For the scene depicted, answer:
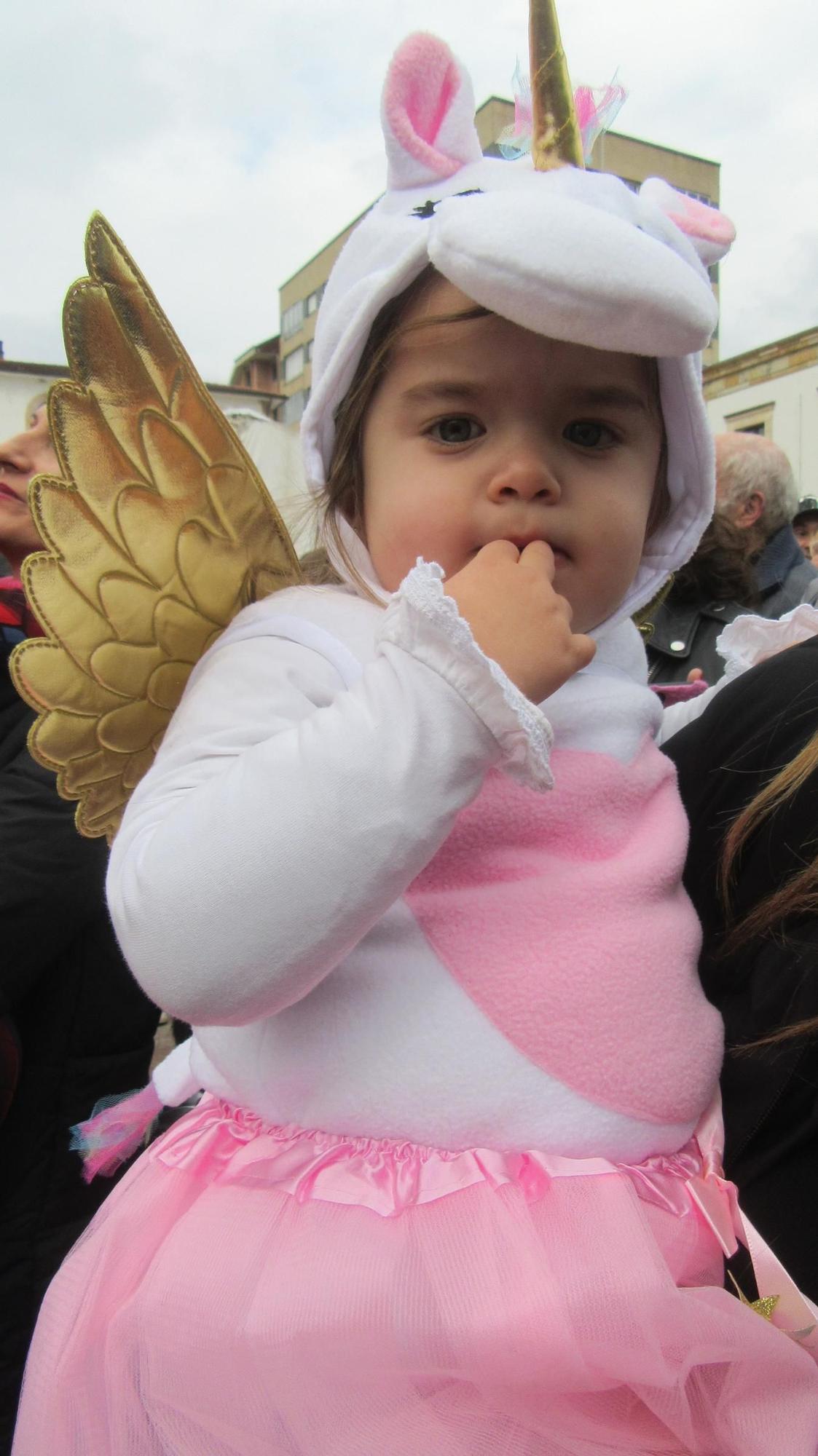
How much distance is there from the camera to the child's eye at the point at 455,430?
38.6 inches

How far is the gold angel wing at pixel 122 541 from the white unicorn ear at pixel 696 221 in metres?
0.58

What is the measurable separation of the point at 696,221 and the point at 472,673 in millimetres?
738

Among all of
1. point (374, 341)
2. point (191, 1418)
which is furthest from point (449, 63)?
point (191, 1418)

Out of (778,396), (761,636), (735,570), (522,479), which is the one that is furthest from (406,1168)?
(778,396)

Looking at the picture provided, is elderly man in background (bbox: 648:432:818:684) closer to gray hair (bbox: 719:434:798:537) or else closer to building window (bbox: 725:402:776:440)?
gray hair (bbox: 719:434:798:537)

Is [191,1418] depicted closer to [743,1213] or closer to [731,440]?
[743,1213]

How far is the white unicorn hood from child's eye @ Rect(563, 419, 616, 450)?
0.36 ft

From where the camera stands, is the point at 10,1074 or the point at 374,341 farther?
the point at 10,1074

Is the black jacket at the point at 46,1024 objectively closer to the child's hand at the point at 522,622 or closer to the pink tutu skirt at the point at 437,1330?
the pink tutu skirt at the point at 437,1330

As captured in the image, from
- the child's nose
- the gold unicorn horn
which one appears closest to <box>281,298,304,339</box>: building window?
the gold unicorn horn

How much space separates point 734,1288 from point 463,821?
1.57 ft

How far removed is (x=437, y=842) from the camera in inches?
31.0

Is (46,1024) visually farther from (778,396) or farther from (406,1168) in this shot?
(778,396)

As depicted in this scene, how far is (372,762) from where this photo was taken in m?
0.75
